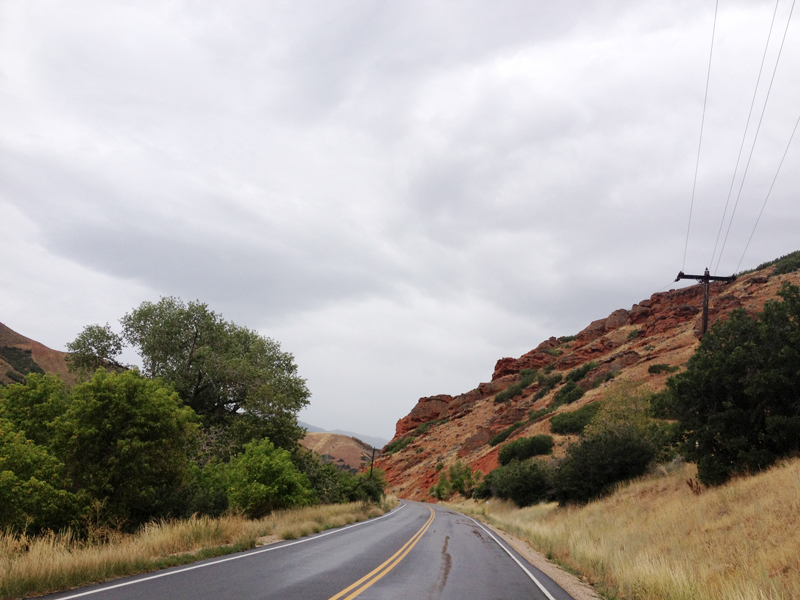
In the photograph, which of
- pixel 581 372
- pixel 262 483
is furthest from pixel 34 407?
pixel 581 372

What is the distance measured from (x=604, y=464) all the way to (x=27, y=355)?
99647 millimetres

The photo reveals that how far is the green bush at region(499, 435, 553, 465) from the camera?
52.9 m

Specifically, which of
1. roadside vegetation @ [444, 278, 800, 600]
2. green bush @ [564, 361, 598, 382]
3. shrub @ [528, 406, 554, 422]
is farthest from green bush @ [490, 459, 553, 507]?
green bush @ [564, 361, 598, 382]

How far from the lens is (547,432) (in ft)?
194

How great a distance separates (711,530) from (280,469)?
1650 centimetres

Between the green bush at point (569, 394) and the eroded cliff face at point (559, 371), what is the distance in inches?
57.2

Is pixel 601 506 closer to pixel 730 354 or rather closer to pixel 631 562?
pixel 730 354

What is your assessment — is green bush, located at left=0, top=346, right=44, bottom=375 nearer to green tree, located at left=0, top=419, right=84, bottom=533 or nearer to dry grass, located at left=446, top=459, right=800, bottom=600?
green tree, located at left=0, top=419, right=84, bottom=533

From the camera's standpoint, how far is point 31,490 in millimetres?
12203

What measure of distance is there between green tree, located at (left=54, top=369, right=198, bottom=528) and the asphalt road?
471cm

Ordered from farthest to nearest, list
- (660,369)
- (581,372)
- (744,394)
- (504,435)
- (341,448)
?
(341,448), (581,372), (504,435), (660,369), (744,394)

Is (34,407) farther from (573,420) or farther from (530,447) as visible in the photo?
(573,420)

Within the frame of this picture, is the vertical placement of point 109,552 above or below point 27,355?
below

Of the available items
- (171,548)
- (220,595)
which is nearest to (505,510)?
(171,548)
